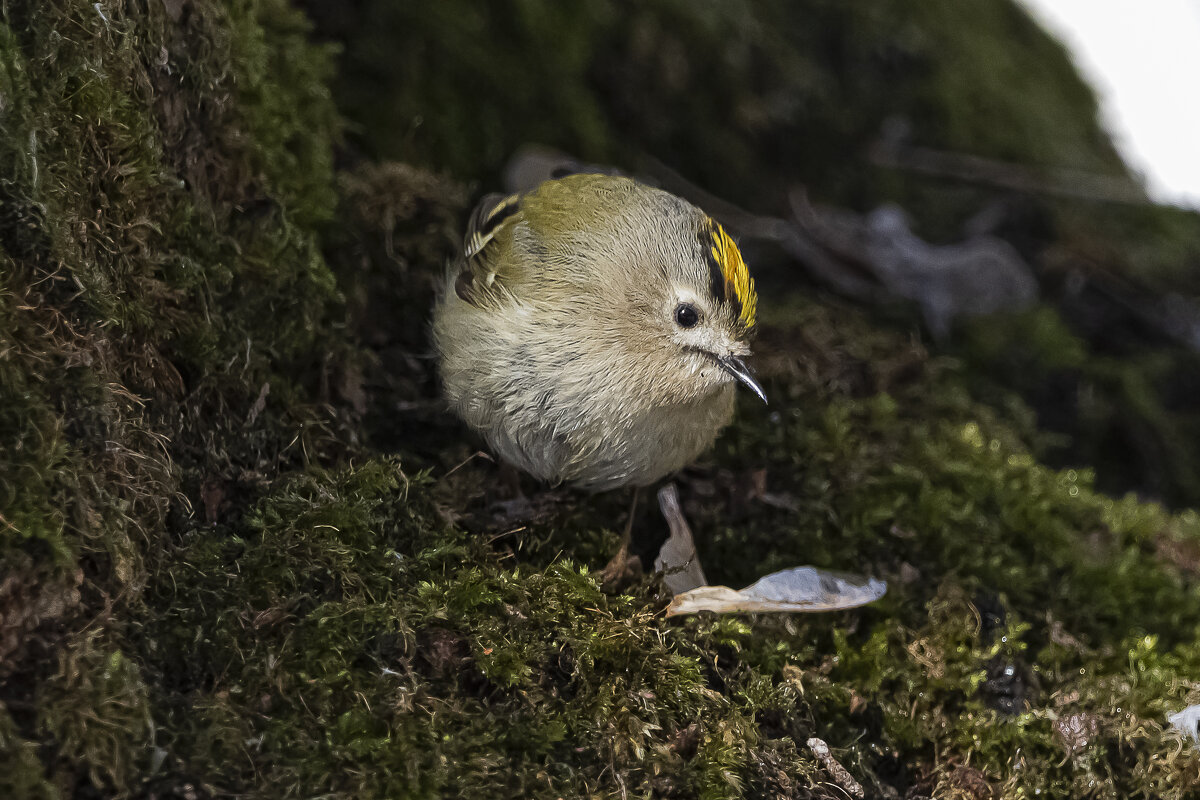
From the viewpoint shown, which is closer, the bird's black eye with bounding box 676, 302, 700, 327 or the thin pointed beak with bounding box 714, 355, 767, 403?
the thin pointed beak with bounding box 714, 355, 767, 403

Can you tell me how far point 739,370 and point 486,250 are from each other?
0.92m

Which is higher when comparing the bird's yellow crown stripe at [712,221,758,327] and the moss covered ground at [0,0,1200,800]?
the bird's yellow crown stripe at [712,221,758,327]

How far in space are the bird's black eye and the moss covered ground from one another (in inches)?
24.7

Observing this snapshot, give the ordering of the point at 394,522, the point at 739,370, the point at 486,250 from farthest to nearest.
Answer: the point at 486,250 < the point at 739,370 < the point at 394,522

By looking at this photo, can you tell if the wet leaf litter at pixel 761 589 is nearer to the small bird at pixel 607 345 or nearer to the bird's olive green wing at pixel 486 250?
the small bird at pixel 607 345

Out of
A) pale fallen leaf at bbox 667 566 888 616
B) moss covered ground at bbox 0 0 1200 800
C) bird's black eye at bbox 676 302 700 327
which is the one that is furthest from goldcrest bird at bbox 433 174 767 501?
pale fallen leaf at bbox 667 566 888 616

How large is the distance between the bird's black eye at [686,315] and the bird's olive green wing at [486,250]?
53 centimetres

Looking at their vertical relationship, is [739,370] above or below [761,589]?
above

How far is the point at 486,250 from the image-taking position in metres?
2.89

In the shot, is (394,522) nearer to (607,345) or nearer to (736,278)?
(607,345)

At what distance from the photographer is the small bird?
2.50 metres

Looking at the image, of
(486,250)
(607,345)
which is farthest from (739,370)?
(486,250)

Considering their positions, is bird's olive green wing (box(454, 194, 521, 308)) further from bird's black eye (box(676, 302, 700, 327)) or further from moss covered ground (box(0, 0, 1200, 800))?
bird's black eye (box(676, 302, 700, 327))

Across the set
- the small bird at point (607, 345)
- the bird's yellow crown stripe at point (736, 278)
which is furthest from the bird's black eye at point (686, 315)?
the bird's yellow crown stripe at point (736, 278)
